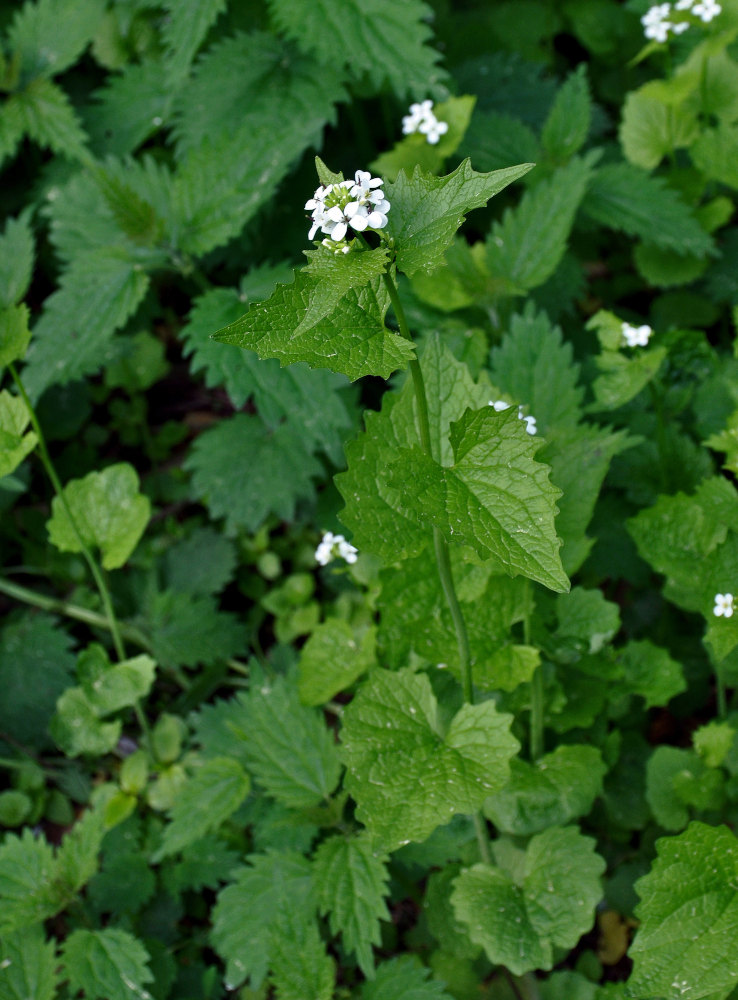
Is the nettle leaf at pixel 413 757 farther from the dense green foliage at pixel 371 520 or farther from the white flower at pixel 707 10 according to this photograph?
the white flower at pixel 707 10

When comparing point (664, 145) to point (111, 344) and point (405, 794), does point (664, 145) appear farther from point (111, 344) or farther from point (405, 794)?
point (405, 794)

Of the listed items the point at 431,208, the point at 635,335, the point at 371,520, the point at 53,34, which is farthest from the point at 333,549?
the point at 53,34

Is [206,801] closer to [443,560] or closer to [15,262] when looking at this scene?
[443,560]

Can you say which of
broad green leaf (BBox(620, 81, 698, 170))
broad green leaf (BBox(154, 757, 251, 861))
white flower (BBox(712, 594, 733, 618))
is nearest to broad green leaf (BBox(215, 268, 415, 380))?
white flower (BBox(712, 594, 733, 618))

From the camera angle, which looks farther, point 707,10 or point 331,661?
point 707,10

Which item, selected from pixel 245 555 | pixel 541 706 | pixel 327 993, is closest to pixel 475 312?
pixel 245 555

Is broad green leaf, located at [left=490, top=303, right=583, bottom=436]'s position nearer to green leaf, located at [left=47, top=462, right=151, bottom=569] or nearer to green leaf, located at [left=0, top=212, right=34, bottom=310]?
green leaf, located at [left=47, top=462, right=151, bottom=569]

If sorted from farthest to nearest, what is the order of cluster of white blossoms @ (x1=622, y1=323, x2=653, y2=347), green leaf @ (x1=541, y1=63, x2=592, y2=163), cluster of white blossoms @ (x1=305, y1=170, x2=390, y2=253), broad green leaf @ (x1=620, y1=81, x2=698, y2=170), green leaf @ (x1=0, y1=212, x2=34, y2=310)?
broad green leaf @ (x1=620, y1=81, x2=698, y2=170), green leaf @ (x1=541, y1=63, x2=592, y2=163), green leaf @ (x1=0, y1=212, x2=34, y2=310), cluster of white blossoms @ (x1=622, y1=323, x2=653, y2=347), cluster of white blossoms @ (x1=305, y1=170, x2=390, y2=253)
